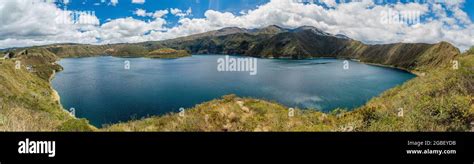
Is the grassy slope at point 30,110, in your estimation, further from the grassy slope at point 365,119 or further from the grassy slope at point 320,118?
the grassy slope at point 365,119

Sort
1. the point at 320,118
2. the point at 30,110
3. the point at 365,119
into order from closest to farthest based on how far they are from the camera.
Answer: the point at 365,119
the point at 320,118
the point at 30,110

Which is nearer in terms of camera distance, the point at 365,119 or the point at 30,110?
the point at 365,119

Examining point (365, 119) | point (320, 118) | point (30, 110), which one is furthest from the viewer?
point (30, 110)

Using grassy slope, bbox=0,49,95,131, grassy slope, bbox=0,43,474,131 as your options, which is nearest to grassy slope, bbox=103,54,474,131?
grassy slope, bbox=0,43,474,131

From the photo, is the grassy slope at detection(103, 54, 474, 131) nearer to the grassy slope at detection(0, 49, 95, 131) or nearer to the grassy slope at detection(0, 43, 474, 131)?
the grassy slope at detection(0, 43, 474, 131)

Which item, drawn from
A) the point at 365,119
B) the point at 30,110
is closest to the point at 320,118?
the point at 365,119

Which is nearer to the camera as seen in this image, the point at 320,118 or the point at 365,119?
the point at 365,119

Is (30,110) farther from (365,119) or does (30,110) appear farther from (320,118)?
(365,119)

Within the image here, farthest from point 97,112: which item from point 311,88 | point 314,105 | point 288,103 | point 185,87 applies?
point 311,88

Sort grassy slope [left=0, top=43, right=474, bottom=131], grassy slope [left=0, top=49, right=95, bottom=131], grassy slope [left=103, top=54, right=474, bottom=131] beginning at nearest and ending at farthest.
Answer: grassy slope [left=0, top=49, right=95, bottom=131] → grassy slope [left=0, top=43, right=474, bottom=131] → grassy slope [left=103, top=54, right=474, bottom=131]

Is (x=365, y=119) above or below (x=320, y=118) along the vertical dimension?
above
